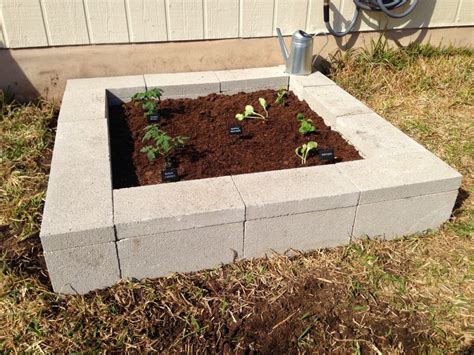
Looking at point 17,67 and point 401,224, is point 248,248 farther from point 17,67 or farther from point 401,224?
point 17,67

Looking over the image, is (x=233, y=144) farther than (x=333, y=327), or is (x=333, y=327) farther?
(x=233, y=144)

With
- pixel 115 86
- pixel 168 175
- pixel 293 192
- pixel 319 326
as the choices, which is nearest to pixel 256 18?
pixel 115 86

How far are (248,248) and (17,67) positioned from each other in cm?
245

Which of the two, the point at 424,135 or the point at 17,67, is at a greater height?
the point at 17,67

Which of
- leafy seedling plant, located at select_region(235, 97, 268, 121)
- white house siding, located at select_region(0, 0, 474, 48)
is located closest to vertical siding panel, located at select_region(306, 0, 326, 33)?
white house siding, located at select_region(0, 0, 474, 48)

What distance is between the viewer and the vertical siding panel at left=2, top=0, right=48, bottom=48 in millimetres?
3160

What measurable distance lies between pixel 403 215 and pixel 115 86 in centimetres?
225

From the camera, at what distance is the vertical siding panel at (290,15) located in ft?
11.9

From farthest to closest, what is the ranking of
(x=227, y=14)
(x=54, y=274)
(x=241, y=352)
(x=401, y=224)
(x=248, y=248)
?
(x=227, y=14) < (x=401, y=224) < (x=248, y=248) < (x=54, y=274) < (x=241, y=352)

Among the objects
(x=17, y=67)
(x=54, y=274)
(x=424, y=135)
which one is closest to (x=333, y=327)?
(x=54, y=274)

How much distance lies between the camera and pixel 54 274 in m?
1.89

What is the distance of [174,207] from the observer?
1.95 meters

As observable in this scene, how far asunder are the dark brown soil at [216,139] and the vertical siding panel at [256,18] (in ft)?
1.99

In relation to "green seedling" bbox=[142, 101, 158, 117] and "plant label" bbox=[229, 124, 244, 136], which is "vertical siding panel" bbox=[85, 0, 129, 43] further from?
"plant label" bbox=[229, 124, 244, 136]
